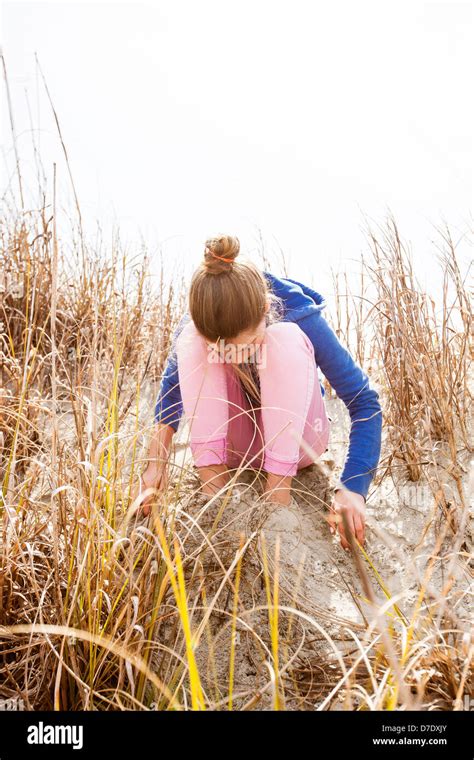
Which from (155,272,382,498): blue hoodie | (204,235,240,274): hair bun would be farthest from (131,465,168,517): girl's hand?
(204,235,240,274): hair bun

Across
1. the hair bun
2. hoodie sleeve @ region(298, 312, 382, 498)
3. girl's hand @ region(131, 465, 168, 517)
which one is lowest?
girl's hand @ region(131, 465, 168, 517)

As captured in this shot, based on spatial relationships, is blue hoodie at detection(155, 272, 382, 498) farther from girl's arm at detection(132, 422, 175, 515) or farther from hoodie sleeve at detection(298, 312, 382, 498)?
girl's arm at detection(132, 422, 175, 515)

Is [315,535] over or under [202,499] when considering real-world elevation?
under

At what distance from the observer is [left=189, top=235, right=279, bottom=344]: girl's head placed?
139 cm

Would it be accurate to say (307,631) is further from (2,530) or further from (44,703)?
(2,530)

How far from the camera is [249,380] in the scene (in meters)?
1.52

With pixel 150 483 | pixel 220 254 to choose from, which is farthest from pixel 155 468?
pixel 220 254

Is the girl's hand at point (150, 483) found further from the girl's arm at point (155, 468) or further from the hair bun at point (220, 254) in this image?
the hair bun at point (220, 254)

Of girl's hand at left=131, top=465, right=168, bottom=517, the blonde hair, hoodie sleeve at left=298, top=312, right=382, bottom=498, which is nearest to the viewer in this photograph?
girl's hand at left=131, top=465, right=168, bottom=517

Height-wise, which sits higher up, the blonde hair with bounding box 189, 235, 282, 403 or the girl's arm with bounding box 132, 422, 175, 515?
the blonde hair with bounding box 189, 235, 282, 403

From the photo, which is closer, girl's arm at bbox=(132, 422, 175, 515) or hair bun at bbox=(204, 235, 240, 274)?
girl's arm at bbox=(132, 422, 175, 515)

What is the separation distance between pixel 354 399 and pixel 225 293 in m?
0.48
